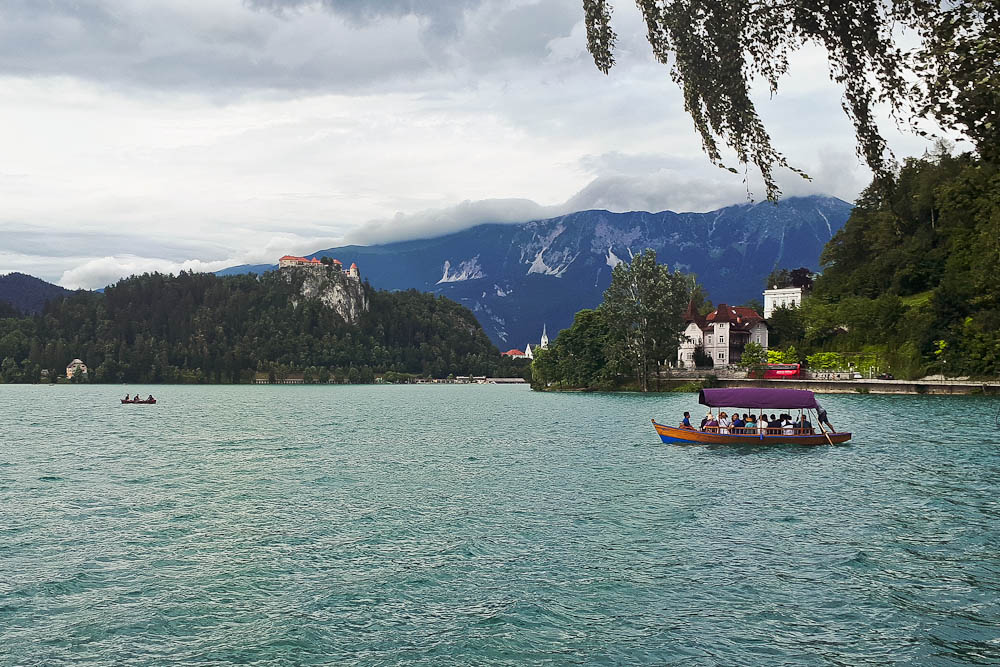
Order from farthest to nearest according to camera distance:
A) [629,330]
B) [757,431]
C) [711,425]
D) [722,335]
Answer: [722,335]
[629,330]
[711,425]
[757,431]

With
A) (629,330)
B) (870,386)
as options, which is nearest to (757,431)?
(870,386)

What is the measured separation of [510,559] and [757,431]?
37.7 meters

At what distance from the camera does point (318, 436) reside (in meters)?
73.8

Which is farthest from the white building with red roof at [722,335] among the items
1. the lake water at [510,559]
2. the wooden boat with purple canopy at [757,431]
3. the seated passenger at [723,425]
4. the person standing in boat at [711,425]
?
Result: the lake water at [510,559]

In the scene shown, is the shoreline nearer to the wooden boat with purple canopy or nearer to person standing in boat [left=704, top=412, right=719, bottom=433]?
the wooden boat with purple canopy

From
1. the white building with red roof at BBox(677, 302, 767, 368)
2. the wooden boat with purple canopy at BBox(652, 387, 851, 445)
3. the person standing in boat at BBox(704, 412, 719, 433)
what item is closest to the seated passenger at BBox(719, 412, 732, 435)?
the wooden boat with purple canopy at BBox(652, 387, 851, 445)

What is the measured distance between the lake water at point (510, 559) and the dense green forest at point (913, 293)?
73670 millimetres

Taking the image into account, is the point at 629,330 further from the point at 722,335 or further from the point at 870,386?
the point at 722,335

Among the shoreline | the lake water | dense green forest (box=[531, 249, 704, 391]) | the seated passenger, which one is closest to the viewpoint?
the lake water

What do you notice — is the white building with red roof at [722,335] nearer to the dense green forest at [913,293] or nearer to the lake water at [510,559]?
the dense green forest at [913,293]

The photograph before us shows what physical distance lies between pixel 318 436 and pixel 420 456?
70.5 feet

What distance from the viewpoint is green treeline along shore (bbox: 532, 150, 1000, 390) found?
121m

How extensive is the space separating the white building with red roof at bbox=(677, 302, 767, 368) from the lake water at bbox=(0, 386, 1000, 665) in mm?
125389

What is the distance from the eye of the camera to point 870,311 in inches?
5625
